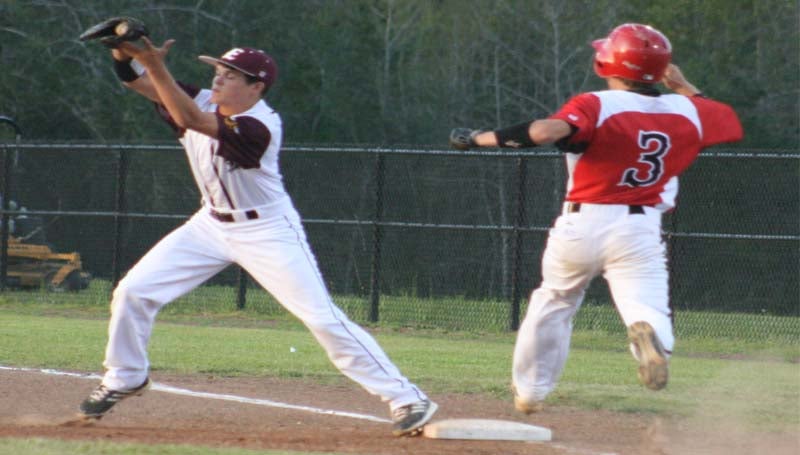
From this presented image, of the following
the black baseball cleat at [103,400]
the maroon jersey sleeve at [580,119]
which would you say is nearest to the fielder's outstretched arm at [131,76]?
the black baseball cleat at [103,400]

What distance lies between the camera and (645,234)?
6.72 meters

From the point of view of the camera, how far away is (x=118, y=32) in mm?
6879

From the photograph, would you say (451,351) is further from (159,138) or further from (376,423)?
(159,138)

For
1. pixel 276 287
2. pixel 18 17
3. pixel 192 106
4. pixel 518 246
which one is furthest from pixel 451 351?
pixel 18 17

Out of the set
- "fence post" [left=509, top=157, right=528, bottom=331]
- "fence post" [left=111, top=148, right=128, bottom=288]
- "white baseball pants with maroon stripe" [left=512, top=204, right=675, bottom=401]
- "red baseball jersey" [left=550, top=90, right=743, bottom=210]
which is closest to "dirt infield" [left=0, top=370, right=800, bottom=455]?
"white baseball pants with maroon stripe" [left=512, top=204, right=675, bottom=401]

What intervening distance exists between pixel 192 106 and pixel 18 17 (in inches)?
1025

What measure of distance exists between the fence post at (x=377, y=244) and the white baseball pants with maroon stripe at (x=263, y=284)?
9.08m

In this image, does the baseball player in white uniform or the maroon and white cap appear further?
the maroon and white cap

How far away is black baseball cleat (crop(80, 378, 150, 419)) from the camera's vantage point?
750cm

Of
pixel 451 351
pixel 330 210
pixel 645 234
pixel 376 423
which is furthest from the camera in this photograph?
pixel 330 210

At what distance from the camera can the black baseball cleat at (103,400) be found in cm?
750

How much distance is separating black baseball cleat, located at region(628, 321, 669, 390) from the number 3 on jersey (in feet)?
2.37

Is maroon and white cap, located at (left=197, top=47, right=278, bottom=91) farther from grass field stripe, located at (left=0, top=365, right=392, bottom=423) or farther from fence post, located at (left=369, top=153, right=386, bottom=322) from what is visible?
fence post, located at (left=369, top=153, right=386, bottom=322)

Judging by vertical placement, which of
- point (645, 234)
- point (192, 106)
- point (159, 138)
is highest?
point (192, 106)
